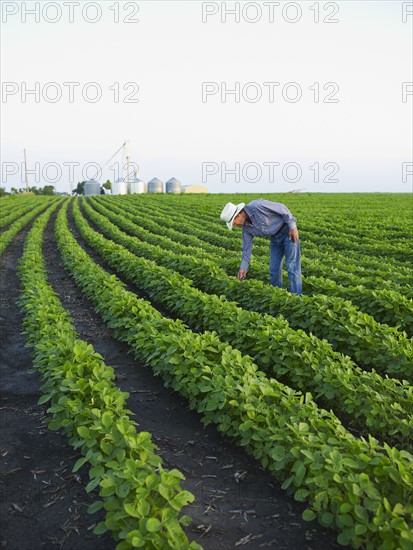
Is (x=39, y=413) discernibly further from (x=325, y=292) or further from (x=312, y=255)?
(x=312, y=255)

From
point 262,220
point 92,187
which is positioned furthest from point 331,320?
point 92,187

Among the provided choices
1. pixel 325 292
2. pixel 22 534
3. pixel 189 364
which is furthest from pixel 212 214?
pixel 22 534

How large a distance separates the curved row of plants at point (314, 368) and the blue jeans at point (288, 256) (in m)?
1.50

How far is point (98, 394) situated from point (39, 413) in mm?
1043

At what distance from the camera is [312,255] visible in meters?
11.8

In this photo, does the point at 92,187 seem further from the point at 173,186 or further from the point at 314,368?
the point at 314,368

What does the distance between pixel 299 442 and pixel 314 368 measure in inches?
50.8

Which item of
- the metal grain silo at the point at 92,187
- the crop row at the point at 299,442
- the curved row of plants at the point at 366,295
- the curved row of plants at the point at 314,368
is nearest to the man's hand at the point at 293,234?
the curved row of plants at the point at 366,295

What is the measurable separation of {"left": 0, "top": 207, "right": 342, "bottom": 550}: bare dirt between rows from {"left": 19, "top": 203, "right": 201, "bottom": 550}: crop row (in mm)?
214

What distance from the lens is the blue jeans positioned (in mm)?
7586

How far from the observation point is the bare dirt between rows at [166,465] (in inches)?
122

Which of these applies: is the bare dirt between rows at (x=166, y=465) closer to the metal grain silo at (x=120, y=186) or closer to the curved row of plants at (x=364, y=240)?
the curved row of plants at (x=364, y=240)

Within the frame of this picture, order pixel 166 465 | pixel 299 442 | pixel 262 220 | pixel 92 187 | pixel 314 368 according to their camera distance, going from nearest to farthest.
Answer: pixel 299 442, pixel 166 465, pixel 314 368, pixel 262 220, pixel 92 187

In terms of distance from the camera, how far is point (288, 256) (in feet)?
24.9
